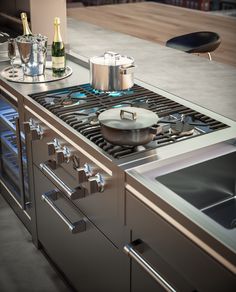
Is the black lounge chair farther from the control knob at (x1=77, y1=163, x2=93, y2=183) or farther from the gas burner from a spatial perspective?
the control knob at (x1=77, y1=163, x2=93, y2=183)

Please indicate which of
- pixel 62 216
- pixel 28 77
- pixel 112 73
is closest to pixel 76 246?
pixel 62 216

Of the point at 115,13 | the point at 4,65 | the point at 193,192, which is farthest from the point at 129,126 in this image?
the point at 115,13

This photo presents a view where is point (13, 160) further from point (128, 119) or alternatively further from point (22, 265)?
point (128, 119)

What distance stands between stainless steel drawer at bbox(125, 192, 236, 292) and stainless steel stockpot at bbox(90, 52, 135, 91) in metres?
0.63

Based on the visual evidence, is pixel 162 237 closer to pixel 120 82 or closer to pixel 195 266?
pixel 195 266

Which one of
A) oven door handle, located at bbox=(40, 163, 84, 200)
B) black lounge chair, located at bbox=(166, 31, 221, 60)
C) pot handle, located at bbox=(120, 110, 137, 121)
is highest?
pot handle, located at bbox=(120, 110, 137, 121)

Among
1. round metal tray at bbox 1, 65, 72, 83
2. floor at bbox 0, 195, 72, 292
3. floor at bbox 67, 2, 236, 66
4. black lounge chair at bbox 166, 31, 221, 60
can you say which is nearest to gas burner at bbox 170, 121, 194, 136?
round metal tray at bbox 1, 65, 72, 83

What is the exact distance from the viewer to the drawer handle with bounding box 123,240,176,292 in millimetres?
1301

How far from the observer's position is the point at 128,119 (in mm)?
1521

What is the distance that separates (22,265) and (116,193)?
952 mm

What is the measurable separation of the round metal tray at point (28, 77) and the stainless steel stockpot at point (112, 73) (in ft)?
1.03

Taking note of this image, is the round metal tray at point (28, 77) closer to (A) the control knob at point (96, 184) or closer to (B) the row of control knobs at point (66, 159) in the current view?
(B) the row of control knobs at point (66, 159)

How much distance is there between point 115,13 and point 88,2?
3.01 m

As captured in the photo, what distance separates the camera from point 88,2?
7422 mm
